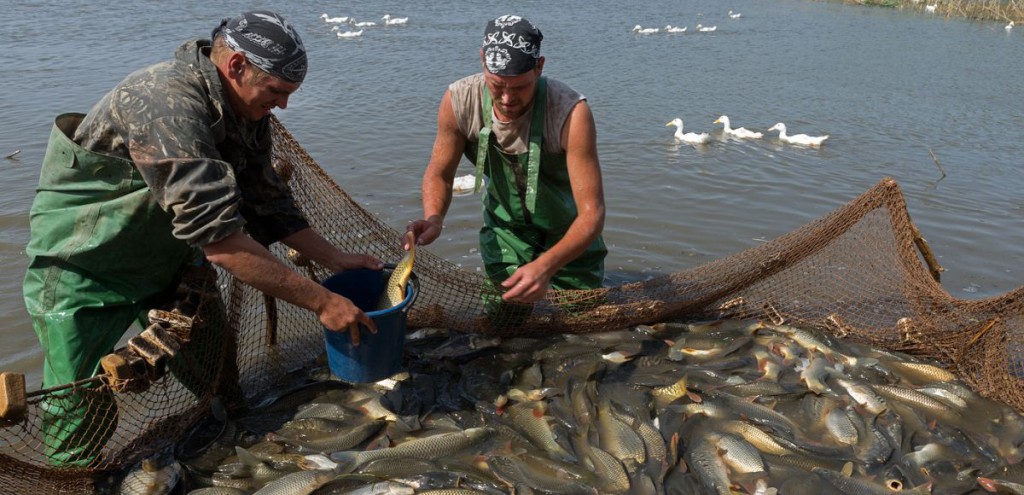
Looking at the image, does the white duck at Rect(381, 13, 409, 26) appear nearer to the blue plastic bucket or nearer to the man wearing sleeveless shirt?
the man wearing sleeveless shirt

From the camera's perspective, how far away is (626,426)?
3930 mm

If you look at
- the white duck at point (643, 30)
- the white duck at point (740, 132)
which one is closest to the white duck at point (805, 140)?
the white duck at point (740, 132)

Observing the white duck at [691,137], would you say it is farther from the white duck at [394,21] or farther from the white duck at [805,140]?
the white duck at [394,21]

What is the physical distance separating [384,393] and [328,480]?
82 centimetres

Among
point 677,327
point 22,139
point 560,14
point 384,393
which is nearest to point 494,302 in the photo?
point 384,393

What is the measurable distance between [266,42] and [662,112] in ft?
33.9

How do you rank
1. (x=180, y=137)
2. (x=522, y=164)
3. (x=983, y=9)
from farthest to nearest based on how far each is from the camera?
(x=983, y=9), (x=522, y=164), (x=180, y=137)

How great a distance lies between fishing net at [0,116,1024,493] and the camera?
395cm

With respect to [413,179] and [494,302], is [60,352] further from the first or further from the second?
[413,179]

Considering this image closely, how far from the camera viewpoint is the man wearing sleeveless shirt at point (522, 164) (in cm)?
394

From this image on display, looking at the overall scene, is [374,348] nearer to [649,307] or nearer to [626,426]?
[626,426]

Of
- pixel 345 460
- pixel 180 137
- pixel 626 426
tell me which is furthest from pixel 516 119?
pixel 345 460

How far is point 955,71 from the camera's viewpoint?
1627 centimetres

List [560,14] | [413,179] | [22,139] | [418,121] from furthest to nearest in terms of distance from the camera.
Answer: [560,14] < [418,121] < [22,139] < [413,179]
